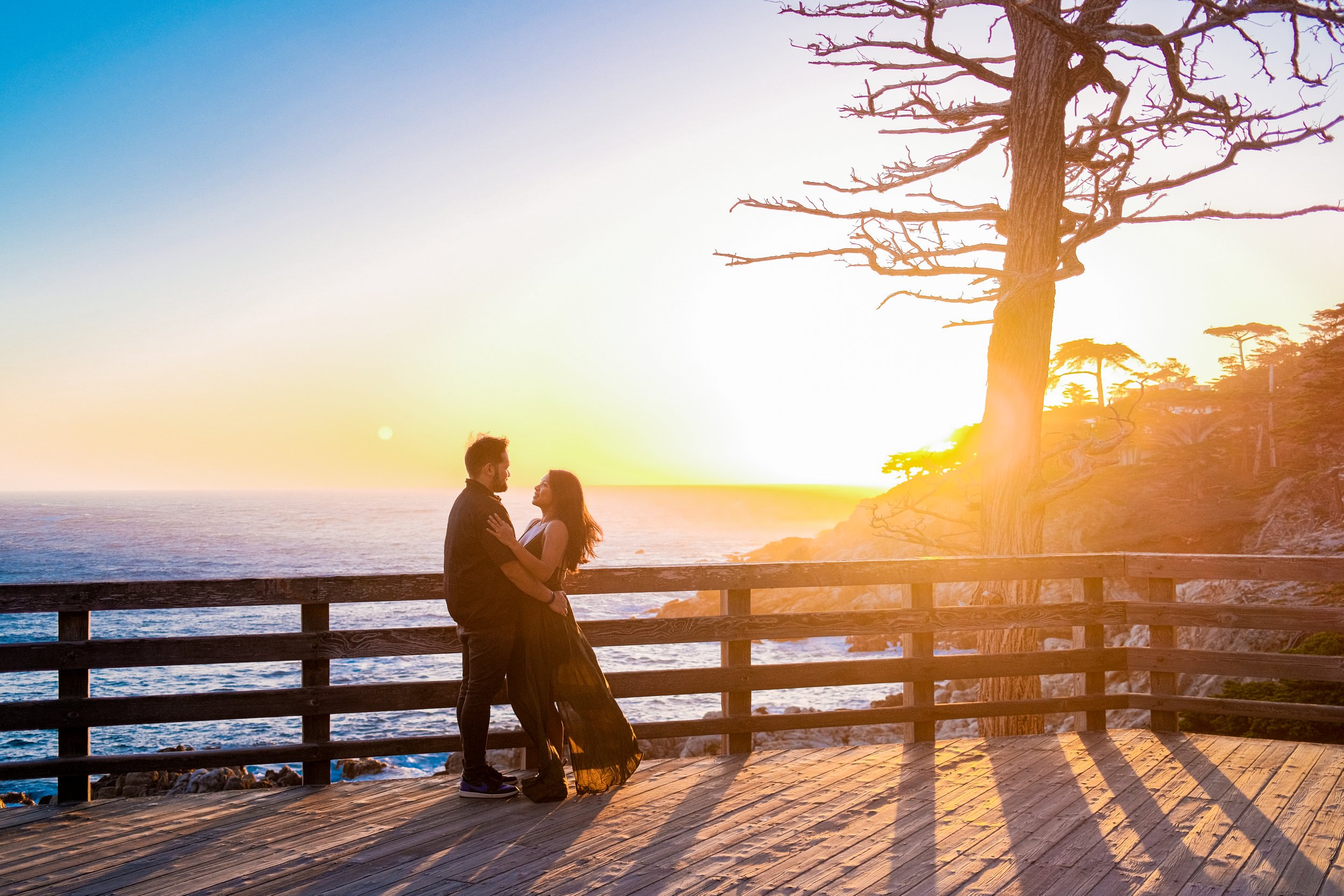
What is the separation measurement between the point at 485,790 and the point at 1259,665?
5.06 metres

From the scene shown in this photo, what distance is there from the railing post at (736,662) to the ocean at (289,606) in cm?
203

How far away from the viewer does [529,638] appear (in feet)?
16.3

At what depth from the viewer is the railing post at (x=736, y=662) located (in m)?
5.75

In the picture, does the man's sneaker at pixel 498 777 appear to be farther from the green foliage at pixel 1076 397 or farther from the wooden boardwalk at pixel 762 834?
the green foliage at pixel 1076 397

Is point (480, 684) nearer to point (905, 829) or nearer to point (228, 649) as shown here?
point (228, 649)

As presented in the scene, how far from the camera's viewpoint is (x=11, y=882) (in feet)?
12.3

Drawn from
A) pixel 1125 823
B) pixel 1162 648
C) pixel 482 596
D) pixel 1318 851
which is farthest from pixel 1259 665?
pixel 482 596

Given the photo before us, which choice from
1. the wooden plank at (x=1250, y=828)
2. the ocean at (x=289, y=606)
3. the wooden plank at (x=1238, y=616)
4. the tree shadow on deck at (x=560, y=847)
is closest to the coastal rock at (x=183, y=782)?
the ocean at (x=289, y=606)

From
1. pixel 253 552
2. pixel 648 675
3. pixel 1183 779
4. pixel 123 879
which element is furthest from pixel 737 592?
pixel 253 552

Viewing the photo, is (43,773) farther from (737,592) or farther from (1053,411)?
(1053,411)

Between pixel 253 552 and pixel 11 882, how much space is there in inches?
3642

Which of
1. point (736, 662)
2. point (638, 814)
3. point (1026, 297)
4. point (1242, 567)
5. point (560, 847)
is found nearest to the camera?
point (560, 847)

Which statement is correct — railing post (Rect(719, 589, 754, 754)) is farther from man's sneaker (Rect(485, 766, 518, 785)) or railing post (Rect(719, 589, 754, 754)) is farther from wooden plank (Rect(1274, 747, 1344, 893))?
wooden plank (Rect(1274, 747, 1344, 893))

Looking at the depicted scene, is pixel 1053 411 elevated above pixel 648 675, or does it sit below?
above
